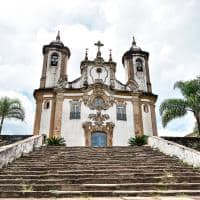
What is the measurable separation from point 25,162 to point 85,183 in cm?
340

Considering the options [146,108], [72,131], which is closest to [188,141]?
[146,108]

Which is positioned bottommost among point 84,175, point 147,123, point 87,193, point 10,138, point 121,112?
point 87,193

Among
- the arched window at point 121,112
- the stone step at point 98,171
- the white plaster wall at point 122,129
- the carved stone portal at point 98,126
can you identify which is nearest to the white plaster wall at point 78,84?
the carved stone portal at point 98,126

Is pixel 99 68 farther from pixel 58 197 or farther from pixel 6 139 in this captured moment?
pixel 58 197

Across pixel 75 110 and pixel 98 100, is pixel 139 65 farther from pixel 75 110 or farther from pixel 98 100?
pixel 75 110

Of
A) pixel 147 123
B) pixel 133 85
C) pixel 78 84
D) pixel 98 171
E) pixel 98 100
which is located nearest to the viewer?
pixel 98 171

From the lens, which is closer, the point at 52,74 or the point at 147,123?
the point at 147,123

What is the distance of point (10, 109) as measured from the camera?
62.4ft

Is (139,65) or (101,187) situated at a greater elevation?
(139,65)

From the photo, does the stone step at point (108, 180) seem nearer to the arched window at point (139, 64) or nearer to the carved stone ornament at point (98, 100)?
the carved stone ornament at point (98, 100)

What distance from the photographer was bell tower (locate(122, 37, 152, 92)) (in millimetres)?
23984

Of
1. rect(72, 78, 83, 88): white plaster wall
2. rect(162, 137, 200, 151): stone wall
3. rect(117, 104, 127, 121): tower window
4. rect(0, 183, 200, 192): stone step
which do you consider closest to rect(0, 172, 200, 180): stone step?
rect(0, 183, 200, 192): stone step

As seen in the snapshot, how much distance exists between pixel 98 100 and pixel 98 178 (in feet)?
48.4

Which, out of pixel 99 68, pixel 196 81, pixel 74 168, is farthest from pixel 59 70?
pixel 74 168
